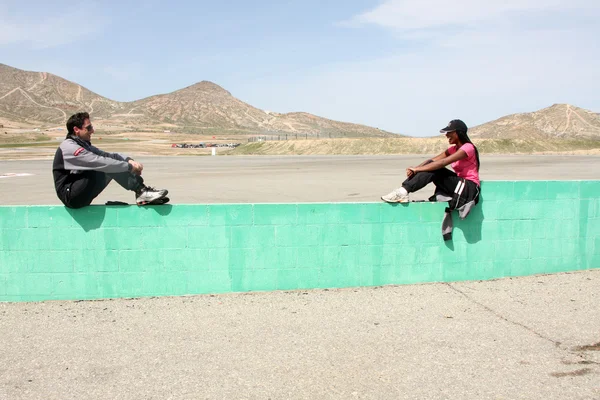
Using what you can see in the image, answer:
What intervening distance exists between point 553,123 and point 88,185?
138896mm

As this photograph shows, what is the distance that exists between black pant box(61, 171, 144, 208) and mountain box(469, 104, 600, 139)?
119097 millimetres

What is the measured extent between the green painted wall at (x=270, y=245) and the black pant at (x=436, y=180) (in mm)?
213

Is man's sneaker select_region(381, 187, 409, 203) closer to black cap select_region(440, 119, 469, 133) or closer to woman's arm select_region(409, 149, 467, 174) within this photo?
woman's arm select_region(409, 149, 467, 174)

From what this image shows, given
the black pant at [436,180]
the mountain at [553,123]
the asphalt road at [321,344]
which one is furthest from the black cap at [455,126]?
the mountain at [553,123]

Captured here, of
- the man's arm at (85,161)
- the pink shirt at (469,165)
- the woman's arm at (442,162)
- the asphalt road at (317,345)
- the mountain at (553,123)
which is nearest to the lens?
the asphalt road at (317,345)

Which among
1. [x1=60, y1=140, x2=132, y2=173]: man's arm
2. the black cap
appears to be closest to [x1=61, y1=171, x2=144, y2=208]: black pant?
[x1=60, y1=140, x2=132, y2=173]: man's arm

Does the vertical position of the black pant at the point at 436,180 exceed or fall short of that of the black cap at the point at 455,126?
it falls short

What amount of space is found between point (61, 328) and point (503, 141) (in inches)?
2068

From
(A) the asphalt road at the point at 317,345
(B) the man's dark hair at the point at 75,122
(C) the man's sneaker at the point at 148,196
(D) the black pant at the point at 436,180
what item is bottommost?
(A) the asphalt road at the point at 317,345

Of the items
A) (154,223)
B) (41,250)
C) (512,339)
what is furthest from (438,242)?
(41,250)

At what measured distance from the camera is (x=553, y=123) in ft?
424

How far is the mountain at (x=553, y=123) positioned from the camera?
12156 cm

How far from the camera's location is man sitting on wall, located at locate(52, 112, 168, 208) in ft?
19.4

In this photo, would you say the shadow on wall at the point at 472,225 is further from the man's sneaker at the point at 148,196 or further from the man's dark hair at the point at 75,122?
the man's dark hair at the point at 75,122
